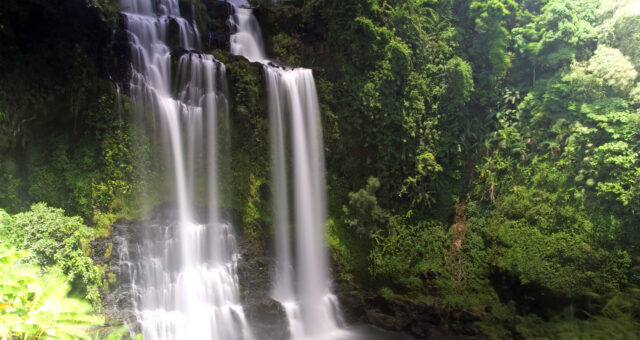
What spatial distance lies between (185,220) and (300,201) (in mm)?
3630

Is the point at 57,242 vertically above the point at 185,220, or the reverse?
the point at 185,220

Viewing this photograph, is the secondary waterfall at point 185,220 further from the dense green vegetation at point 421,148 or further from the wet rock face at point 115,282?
the dense green vegetation at point 421,148

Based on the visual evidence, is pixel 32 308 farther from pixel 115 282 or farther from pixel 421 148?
pixel 421 148

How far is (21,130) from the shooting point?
993 centimetres

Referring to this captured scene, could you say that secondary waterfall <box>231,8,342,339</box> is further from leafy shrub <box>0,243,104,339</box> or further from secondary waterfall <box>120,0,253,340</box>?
leafy shrub <box>0,243,104,339</box>

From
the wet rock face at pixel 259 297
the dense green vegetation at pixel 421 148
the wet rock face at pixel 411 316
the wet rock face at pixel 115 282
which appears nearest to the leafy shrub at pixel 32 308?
the dense green vegetation at pixel 421 148

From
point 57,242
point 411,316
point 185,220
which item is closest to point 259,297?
point 185,220

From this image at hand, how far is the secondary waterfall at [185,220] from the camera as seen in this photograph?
10.5 meters

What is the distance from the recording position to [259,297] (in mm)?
11883

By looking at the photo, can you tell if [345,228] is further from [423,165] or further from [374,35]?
[374,35]

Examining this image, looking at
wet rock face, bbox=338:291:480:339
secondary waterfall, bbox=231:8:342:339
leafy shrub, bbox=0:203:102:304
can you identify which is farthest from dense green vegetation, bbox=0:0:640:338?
secondary waterfall, bbox=231:8:342:339

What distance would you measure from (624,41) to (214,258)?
14720 millimetres

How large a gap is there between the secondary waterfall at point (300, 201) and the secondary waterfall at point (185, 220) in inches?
63.6

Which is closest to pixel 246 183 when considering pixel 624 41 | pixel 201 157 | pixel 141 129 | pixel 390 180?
pixel 201 157
